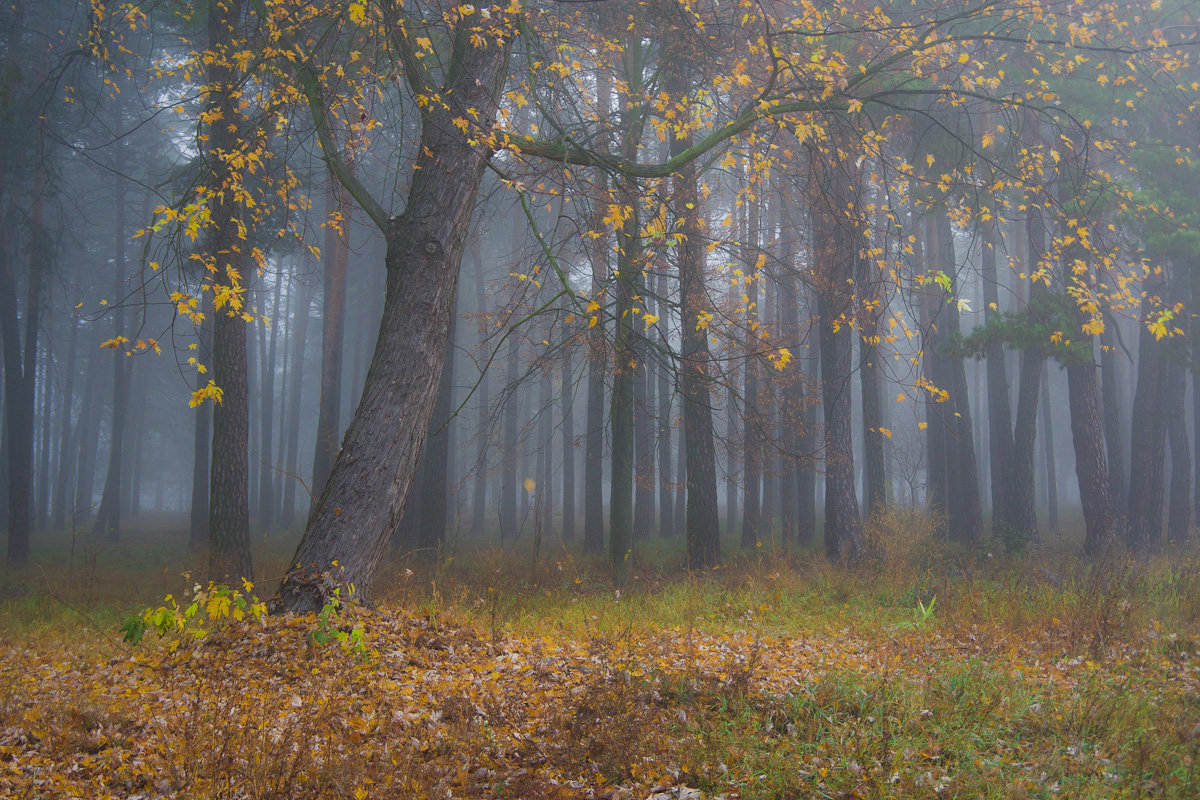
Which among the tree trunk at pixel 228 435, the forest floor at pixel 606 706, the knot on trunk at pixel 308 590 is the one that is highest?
the tree trunk at pixel 228 435

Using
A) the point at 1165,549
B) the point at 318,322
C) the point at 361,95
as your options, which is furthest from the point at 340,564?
the point at 318,322

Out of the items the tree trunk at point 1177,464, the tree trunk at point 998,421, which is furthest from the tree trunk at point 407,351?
the tree trunk at point 1177,464

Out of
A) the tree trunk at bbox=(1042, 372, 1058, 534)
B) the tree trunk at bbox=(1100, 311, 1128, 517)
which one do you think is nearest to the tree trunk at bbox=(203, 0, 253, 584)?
the tree trunk at bbox=(1100, 311, 1128, 517)

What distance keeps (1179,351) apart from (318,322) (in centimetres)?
3301

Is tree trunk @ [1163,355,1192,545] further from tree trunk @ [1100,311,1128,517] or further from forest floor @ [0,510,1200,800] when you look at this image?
forest floor @ [0,510,1200,800]

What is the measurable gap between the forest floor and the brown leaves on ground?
0.6 inches

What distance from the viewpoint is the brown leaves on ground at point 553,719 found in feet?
10.6

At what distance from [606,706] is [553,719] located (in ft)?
1.08

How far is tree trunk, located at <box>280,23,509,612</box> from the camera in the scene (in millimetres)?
5430

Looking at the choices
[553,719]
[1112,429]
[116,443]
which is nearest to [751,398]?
[553,719]

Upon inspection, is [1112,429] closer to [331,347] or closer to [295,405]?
[331,347]

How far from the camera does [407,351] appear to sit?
577cm

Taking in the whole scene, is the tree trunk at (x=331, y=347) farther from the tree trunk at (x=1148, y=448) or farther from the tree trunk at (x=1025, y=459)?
the tree trunk at (x=1148, y=448)

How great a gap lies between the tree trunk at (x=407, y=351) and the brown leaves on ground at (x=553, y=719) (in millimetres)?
573
